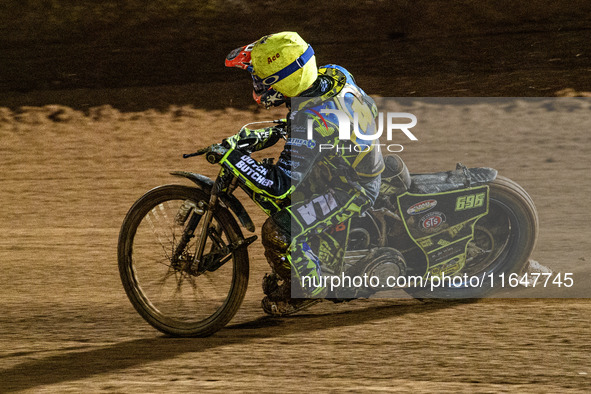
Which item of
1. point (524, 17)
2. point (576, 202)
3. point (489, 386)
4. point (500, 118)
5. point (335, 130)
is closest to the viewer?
point (489, 386)

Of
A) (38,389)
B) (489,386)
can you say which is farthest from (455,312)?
(38,389)

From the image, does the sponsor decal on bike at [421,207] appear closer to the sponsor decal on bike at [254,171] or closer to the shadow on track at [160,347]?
the shadow on track at [160,347]

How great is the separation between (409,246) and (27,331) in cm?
273

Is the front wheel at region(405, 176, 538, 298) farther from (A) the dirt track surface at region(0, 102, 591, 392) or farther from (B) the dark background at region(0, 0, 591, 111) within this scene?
(B) the dark background at region(0, 0, 591, 111)

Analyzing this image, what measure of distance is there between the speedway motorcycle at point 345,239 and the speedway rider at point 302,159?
118 millimetres

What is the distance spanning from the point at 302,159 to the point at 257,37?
9.77m

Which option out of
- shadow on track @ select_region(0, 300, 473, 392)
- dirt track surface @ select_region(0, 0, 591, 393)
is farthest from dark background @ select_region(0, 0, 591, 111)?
shadow on track @ select_region(0, 300, 473, 392)

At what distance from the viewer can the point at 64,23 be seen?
15.5 metres

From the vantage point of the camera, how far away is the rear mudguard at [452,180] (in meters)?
5.55

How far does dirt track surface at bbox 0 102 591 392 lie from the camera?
4723 millimetres

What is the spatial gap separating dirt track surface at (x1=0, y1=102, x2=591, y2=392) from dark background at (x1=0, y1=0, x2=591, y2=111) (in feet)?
10.7

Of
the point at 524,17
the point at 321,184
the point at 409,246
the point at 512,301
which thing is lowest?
the point at 512,301

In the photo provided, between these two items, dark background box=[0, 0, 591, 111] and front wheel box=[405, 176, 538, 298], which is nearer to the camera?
front wheel box=[405, 176, 538, 298]

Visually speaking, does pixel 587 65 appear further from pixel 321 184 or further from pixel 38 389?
pixel 38 389
